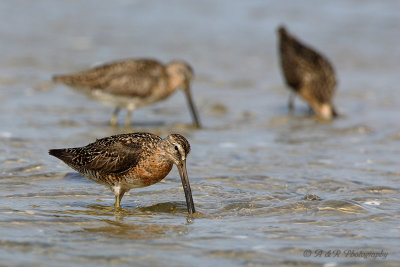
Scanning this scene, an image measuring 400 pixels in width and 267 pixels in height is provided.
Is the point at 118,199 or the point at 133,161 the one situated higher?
the point at 133,161

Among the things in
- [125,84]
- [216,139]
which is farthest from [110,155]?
[125,84]

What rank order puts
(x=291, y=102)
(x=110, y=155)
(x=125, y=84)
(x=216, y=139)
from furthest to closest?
(x=291, y=102)
(x=125, y=84)
(x=216, y=139)
(x=110, y=155)

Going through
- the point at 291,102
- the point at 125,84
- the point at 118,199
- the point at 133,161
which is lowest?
the point at 291,102

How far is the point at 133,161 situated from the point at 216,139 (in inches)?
109

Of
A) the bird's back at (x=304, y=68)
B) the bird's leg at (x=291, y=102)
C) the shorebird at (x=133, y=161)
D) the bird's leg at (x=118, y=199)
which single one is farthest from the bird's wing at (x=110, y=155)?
the bird's back at (x=304, y=68)

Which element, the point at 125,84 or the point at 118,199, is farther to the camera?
the point at 125,84

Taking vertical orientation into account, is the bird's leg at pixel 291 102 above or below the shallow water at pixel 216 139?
below

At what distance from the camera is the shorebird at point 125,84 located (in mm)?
9258

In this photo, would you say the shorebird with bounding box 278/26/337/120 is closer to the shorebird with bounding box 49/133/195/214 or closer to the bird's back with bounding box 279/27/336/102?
the bird's back with bounding box 279/27/336/102

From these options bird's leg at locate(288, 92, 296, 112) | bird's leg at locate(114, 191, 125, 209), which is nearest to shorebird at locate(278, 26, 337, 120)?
bird's leg at locate(288, 92, 296, 112)

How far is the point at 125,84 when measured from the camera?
928cm

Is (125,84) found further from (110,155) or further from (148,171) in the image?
(148,171)

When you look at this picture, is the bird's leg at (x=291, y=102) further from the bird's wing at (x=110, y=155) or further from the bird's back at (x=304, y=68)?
the bird's wing at (x=110, y=155)

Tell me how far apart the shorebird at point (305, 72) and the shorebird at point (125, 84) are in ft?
6.27
